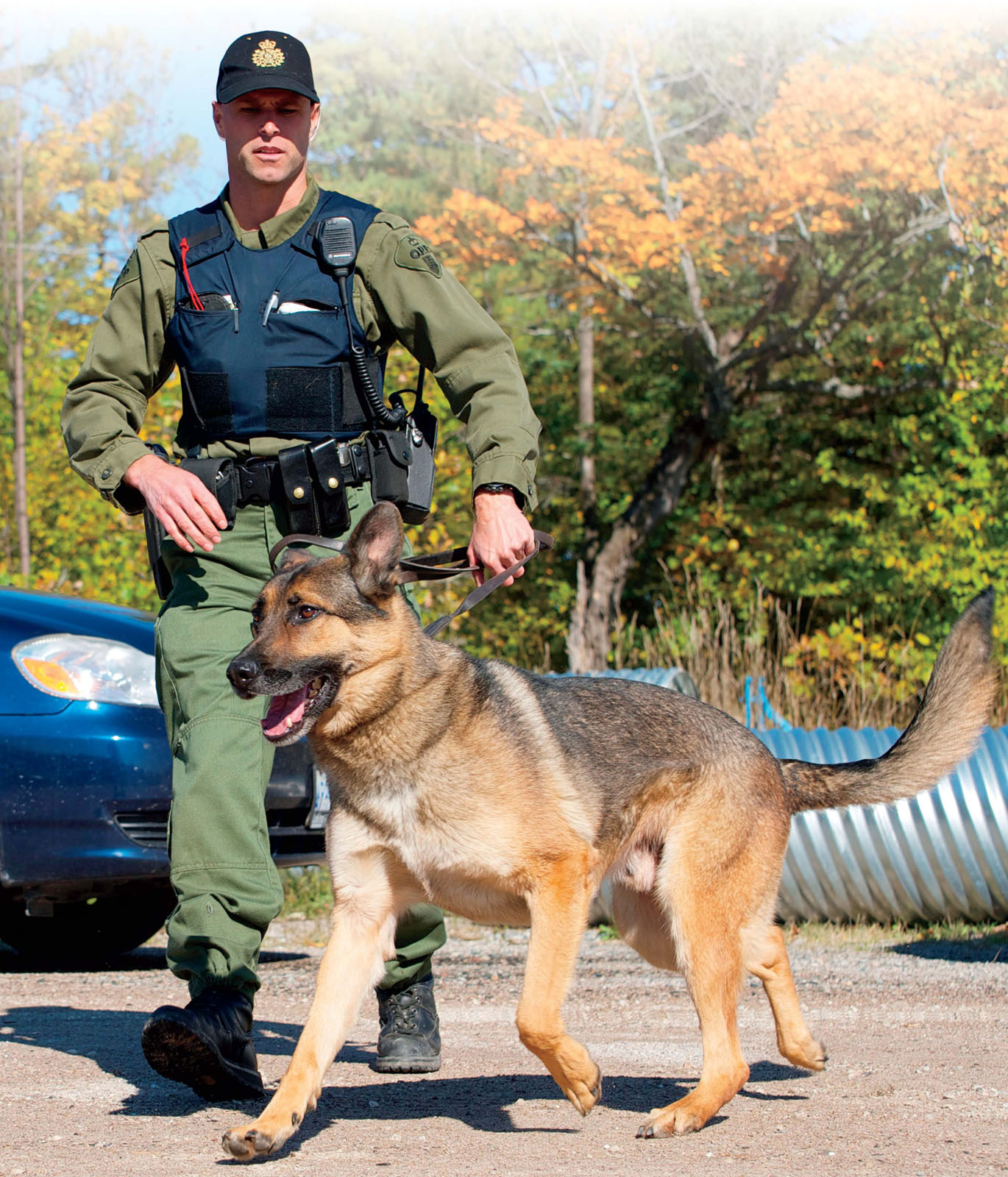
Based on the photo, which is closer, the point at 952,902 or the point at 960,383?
the point at 952,902

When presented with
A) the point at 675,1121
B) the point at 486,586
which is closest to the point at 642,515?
the point at 486,586

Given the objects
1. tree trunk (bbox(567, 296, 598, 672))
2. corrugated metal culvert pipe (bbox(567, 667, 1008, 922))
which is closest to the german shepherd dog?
corrugated metal culvert pipe (bbox(567, 667, 1008, 922))

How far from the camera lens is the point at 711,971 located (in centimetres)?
348

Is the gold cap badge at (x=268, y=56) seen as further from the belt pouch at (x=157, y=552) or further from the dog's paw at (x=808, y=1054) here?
the dog's paw at (x=808, y=1054)

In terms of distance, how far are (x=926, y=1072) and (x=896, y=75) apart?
12639 mm

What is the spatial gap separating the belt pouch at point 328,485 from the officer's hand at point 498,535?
38cm

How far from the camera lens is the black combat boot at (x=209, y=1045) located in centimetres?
322

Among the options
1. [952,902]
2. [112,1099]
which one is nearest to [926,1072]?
[112,1099]

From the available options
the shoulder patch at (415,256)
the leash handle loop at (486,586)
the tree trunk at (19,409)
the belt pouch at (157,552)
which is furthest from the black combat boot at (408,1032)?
the tree trunk at (19,409)

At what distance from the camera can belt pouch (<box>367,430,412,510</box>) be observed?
150 inches

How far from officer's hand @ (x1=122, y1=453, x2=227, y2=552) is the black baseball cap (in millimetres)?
1051

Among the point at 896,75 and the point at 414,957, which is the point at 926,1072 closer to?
the point at 414,957

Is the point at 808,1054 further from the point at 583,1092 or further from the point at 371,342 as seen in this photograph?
the point at 371,342

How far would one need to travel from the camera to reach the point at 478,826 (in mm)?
3240
